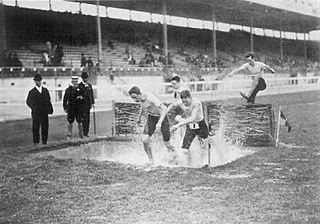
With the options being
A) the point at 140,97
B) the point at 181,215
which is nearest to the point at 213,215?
the point at 181,215

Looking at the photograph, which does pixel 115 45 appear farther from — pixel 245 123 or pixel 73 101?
pixel 245 123

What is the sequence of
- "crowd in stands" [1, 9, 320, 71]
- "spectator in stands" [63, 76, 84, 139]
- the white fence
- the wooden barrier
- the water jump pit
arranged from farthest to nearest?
"crowd in stands" [1, 9, 320, 71] → the white fence → "spectator in stands" [63, 76, 84, 139] → the wooden barrier → the water jump pit

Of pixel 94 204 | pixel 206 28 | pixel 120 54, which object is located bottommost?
pixel 94 204

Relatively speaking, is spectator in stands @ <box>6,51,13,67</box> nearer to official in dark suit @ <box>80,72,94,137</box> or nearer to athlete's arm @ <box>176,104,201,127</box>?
official in dark suit @ <box>80,72,94,137</box>

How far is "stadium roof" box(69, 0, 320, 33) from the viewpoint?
31.5m

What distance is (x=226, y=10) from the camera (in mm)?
35812

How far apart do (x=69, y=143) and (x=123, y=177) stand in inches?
162

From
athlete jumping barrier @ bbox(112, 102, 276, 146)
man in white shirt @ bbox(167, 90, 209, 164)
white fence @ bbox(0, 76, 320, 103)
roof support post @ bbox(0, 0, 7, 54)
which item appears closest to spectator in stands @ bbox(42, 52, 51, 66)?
roof support post @ bbox(0, 0, 7, 54)

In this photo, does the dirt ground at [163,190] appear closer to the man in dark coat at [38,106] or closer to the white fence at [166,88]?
the man in dark coat at [38,106]

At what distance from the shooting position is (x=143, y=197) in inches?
232

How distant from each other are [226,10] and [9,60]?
18547 millimetres

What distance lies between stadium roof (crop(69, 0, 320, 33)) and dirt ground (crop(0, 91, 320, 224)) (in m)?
21.6

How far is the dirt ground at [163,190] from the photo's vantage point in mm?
5129

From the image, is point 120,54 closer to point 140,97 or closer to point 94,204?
point 140,97
